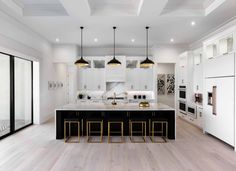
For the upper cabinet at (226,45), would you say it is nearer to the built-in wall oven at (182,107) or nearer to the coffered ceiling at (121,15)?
the coffered ceiling at (121,15)

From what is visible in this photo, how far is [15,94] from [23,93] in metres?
0.56

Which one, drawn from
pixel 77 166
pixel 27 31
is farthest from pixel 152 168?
pixel 27 31

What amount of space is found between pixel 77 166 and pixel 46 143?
1683 millimetres

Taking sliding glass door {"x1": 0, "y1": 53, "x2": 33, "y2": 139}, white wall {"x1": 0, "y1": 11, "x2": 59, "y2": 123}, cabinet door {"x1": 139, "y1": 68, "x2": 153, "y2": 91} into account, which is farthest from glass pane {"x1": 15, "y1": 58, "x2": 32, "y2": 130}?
cabinet door {"x1": 139, "y1": 68, "x2": 153, "y2": 91}

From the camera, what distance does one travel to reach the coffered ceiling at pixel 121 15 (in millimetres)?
4207

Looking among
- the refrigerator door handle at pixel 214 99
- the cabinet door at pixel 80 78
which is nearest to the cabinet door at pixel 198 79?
the refrigerator door handle at pixel 214 99

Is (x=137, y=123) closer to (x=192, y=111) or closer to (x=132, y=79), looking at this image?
(x=192, y=111)

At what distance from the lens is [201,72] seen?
611 centimetres

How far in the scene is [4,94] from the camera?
517 centimetres

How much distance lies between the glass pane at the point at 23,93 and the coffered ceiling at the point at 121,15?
1274 millimetres

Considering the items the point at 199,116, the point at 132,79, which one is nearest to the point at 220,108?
the point at 199,116

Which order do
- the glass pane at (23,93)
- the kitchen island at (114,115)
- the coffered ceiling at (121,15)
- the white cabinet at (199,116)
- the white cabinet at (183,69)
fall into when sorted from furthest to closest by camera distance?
the white cabinet at (183,69) → the white cabinet at (199,116) → the glass pane at (23,93) → the kitchen island at (114,115) → the coffered ceiling at (121,15)

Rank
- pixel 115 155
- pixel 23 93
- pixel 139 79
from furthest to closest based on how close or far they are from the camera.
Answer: pixel 139 79 < pixel 23 93 < pixel 115 155

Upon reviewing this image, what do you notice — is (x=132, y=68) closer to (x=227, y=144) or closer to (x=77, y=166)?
(x=227, y=144)
